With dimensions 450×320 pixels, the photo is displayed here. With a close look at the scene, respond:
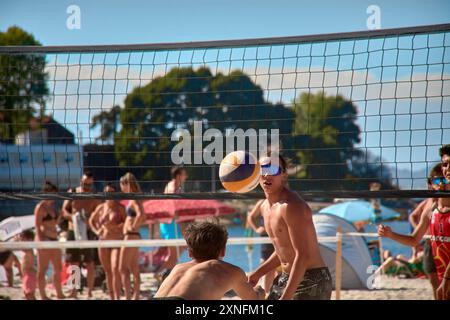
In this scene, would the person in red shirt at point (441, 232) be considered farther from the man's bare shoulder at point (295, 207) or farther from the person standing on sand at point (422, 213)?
the man's bare shoulder at point (295, 207)

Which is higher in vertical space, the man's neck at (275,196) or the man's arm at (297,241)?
the man's neck at (275,196)

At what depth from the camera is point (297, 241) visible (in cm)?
499

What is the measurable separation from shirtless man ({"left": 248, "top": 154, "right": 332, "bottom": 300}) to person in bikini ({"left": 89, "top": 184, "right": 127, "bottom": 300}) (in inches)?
159

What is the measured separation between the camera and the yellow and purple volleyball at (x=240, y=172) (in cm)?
554

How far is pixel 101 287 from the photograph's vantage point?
10.4 m

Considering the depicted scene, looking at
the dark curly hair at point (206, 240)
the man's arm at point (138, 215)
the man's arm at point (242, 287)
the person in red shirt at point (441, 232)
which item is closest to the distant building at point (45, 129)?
the man's arm at point (138, 215)

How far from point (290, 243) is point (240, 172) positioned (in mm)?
712

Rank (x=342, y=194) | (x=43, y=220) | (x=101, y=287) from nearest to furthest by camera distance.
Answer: (x=342, y=194)
(x=43, y=220)
(x=101, y=287)

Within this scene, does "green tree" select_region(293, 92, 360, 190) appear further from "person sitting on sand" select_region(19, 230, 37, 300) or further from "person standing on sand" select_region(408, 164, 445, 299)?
"person sitting on sand" select_region(19, 230, 37, 300)

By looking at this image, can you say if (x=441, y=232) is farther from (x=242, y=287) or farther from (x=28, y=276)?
(x=28, y=276)

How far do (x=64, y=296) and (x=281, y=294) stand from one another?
17.5ft

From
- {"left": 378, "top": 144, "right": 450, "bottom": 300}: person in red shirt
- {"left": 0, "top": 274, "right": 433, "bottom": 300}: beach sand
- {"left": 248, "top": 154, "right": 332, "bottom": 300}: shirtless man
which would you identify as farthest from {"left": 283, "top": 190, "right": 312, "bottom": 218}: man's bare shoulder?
{"left": 0, "top": 274, "right": 433, "bottom": 300}: beach sand
